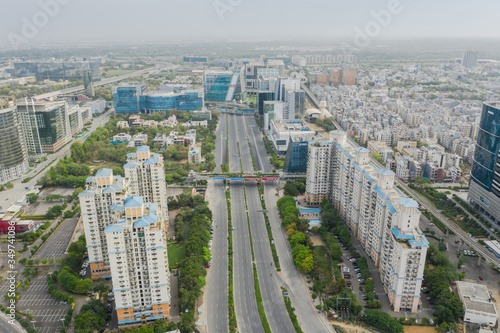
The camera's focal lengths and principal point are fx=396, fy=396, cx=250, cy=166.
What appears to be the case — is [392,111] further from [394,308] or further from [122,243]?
[122,243]

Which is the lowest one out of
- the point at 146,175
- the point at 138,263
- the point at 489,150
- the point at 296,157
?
the point at 296,157

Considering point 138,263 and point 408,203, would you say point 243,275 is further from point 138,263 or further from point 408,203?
point 408,203

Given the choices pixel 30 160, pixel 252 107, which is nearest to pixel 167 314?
pixel 30 160

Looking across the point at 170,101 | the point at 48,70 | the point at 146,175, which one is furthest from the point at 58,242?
the point at 48,70

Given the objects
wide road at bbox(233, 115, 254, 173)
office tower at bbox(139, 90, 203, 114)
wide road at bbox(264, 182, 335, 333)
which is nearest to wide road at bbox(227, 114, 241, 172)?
wide road at bbox(233, 115, 254, 173)

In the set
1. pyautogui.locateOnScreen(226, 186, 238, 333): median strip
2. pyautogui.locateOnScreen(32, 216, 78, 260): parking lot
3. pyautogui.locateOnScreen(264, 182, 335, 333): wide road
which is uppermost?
pyautogui.locateOnScreen(32, 216, 78, 260): parking lot

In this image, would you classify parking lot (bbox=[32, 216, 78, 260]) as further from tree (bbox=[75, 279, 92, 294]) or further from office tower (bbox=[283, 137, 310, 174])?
office tower (bbox=[283, 137, 310, 174])
